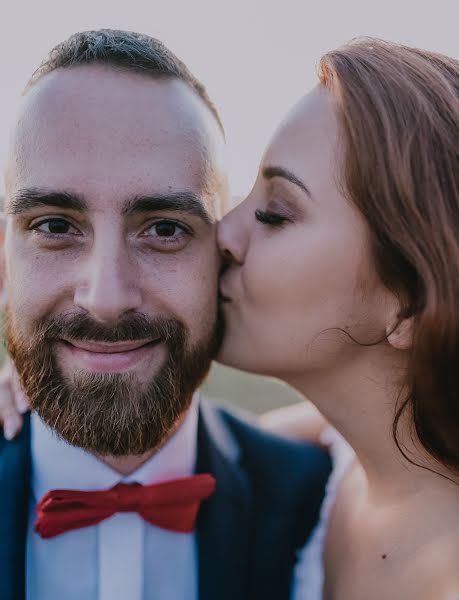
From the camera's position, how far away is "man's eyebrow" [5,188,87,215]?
2154mm

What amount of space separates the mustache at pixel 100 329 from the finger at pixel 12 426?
1.14 ft

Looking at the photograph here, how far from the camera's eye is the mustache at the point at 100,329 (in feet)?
7.09

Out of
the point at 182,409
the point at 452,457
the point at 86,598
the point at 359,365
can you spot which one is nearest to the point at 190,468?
the point at 182,409

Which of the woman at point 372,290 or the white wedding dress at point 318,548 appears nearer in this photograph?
the woman at point 372,290

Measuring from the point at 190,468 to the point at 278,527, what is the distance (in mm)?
367

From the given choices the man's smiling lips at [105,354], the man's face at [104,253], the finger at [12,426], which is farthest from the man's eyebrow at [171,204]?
the finger at [12,426]

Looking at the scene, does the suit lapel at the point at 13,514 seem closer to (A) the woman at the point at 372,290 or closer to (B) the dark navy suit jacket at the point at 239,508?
(B) the dark navy suit jacket at the point at 239,508

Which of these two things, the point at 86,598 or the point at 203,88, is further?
the point at 203,88

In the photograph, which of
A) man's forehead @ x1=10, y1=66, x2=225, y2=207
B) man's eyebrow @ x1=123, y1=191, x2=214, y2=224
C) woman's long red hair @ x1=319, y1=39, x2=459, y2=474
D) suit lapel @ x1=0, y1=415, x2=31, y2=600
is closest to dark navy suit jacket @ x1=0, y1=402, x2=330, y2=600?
suit lapel @ x1=0, y1=415, x2=31, y2=600

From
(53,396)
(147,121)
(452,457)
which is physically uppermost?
(147,121)

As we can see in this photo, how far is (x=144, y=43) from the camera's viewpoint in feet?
8.07

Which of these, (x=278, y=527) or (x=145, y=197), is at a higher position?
(x=145, y=197)

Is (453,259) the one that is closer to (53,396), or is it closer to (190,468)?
(190,468)

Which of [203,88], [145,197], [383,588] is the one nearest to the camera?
[145,197]
